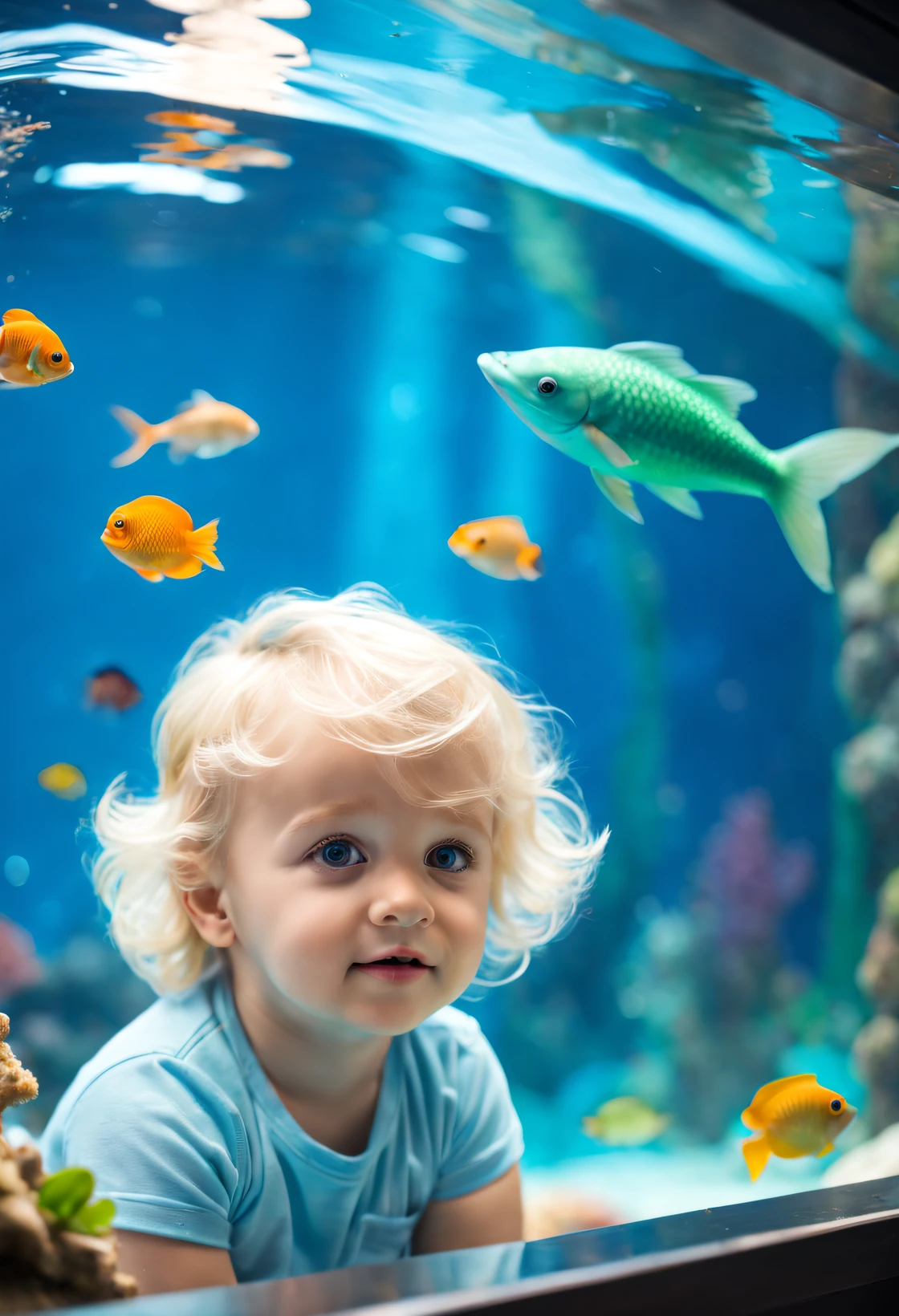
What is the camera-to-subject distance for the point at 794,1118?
1935mm

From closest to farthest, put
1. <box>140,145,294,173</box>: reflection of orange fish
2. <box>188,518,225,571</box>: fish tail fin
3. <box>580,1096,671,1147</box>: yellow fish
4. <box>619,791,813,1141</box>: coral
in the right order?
<box>188,518,225,571</box>: fish tail fin, <box>140,145,294,173</box>: reflection of orange fish, <box>580,1096,671,1147</box>: yellow fish, <box>619,791,813,1141</box>: coral

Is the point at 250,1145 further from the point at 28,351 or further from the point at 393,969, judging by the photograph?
the point at 28,351


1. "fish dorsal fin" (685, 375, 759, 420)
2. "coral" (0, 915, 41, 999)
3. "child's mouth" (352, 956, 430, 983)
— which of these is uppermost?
"fish dorsal fin" (685, 375, 759, 420)

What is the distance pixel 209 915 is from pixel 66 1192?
0.91 metres

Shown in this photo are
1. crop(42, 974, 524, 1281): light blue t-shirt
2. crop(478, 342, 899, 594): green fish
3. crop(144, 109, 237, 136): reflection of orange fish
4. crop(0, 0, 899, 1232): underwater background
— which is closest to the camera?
crop(42, 974, 524, 1281): light blue t-shirt

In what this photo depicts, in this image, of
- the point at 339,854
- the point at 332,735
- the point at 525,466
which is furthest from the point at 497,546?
the point at 525,466

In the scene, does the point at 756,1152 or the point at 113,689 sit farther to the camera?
the point at 113,689

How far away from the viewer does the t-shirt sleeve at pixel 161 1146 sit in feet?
4.88

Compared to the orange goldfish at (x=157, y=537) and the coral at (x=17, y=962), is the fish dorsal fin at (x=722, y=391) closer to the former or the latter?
the orange goldfish at (x=157, y=537)

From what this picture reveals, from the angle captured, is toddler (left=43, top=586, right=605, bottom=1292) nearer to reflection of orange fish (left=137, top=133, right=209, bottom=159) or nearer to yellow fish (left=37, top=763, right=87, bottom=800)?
yellow fish (left=37, top=763, right=87, bottom=800)

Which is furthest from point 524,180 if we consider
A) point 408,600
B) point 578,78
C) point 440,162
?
point 408,600

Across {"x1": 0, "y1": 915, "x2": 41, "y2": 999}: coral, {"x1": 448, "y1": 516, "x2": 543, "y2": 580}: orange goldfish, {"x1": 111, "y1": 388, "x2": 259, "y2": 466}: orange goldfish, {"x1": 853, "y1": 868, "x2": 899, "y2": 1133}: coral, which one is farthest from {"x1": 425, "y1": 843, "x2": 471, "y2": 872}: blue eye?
{"x1": 853, "y1": 868, "x2": 899, "y2": 1133}: coral

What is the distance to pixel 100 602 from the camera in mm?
4996

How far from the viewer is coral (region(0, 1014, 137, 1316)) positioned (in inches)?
34.7
